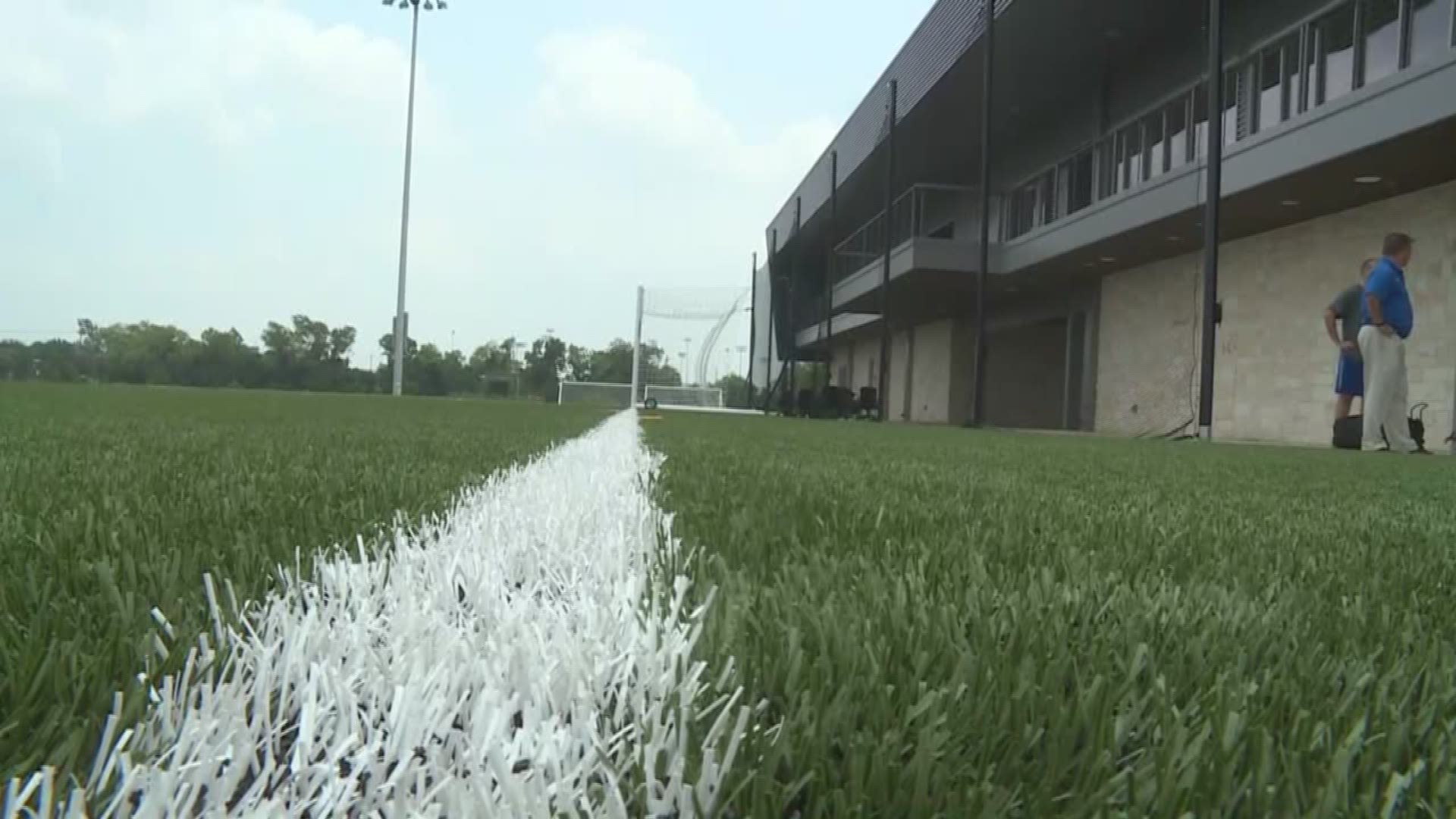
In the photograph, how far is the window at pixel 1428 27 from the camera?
8.91 metres

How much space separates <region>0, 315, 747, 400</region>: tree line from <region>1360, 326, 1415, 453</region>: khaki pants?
37.4 metres

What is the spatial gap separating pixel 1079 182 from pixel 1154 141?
2.37 metres

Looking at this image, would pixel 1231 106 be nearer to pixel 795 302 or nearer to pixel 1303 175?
pixel 1303 175

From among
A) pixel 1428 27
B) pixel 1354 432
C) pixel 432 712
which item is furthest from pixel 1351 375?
pixel 432 712

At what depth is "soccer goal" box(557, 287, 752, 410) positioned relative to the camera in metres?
40.4

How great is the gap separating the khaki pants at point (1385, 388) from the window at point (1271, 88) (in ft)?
13.5

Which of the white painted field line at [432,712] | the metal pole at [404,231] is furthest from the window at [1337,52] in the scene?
the metal pole at [404,231]

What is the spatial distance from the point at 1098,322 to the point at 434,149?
32247mm

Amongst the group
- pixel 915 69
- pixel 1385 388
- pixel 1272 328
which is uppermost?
pixel 915 69

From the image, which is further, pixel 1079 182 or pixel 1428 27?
pixel 1079 182

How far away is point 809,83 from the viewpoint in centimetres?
2884

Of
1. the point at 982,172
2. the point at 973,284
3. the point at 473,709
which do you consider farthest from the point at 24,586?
the point at 973,284

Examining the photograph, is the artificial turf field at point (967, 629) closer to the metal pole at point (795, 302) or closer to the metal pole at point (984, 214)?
the metal pole at point (984, 214)

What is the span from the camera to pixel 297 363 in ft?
151
